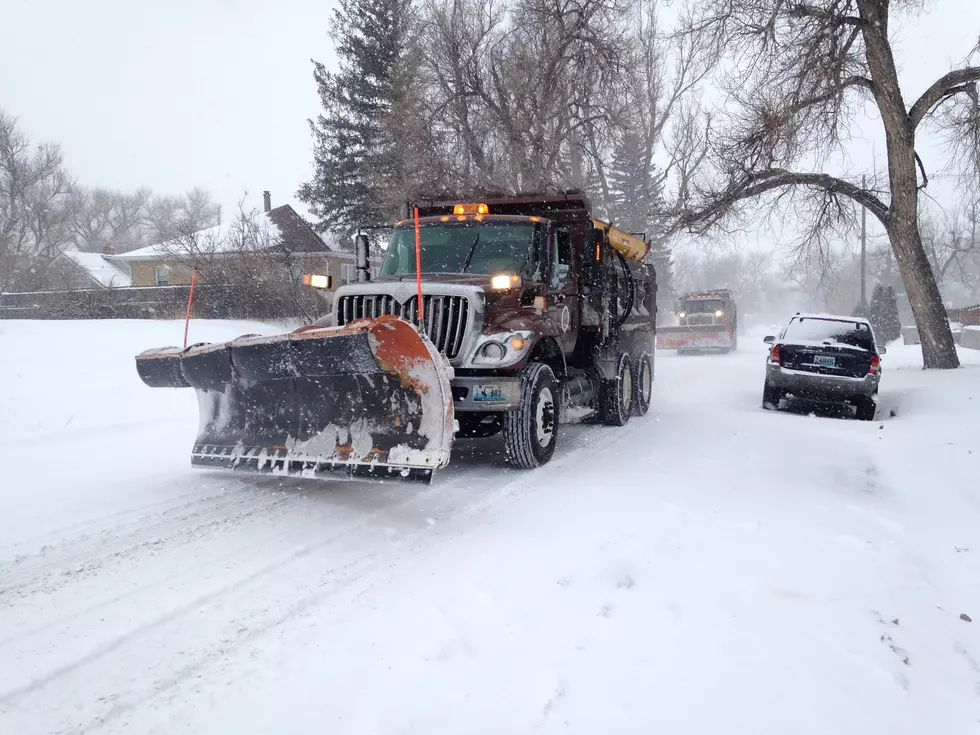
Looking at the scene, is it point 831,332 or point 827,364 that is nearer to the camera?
point 827,364

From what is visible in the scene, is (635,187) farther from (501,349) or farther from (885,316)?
(501,349)

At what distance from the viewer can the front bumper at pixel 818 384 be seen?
10.1 meters

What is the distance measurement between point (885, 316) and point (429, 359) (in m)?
39.3

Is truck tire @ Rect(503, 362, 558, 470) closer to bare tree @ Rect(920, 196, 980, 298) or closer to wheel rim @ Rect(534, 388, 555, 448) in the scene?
wheel rim @ Rect(534, 388, 555, 448)

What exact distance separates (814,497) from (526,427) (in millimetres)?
2486

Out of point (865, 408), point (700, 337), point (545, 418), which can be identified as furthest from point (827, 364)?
point (700, 337)

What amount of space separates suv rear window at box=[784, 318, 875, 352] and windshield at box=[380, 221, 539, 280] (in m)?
5.81

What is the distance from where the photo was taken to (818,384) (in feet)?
33.9

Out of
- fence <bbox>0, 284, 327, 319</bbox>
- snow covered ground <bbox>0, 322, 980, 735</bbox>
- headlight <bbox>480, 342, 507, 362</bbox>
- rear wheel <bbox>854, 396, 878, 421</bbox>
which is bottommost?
snow covered ground <bbox>0, 322, 980, 735</bbox>

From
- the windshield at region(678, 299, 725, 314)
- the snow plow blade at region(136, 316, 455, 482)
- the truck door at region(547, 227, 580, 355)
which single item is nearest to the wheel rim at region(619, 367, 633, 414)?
the truck door at region(547, 227, 580, 355)

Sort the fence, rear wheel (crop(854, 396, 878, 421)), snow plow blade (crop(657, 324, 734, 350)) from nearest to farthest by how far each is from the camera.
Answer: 1. rear wheel (crop(854, 396, 878, 421))
2. the fence
3. snow plow blade (crop(657, 324, 734, 350))

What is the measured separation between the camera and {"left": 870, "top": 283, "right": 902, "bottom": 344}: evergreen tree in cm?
3656

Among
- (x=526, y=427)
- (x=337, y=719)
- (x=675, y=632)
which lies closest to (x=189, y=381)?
(x=526, y=427)

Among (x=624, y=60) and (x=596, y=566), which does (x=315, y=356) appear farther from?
(x=624, y=60)
